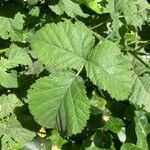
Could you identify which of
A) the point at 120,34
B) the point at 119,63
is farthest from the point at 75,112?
the point at 120,34

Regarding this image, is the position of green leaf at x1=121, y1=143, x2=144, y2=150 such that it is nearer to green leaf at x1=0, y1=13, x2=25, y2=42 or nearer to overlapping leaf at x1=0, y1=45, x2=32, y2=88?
overlapping leaf at x1=0, y1=45, x2=32, y2=88

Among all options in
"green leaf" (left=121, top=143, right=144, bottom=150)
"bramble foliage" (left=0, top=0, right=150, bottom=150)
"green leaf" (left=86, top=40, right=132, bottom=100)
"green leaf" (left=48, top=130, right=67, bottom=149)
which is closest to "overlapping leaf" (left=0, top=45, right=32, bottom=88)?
"bramble foliage" (left=0, top=0, right=150, bottom=150)

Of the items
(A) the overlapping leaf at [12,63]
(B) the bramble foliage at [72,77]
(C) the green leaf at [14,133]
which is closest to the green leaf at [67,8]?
(B) the bramble foliage at [72,77]

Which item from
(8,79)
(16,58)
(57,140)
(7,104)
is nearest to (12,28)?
(16,58)

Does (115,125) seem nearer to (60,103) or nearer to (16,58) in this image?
(60,103)

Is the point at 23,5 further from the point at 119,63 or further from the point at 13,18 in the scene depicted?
the point at 119,63

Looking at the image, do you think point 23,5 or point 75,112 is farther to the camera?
point 23,5

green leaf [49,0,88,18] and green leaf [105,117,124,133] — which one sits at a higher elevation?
green leaf [49,0,88,18]
